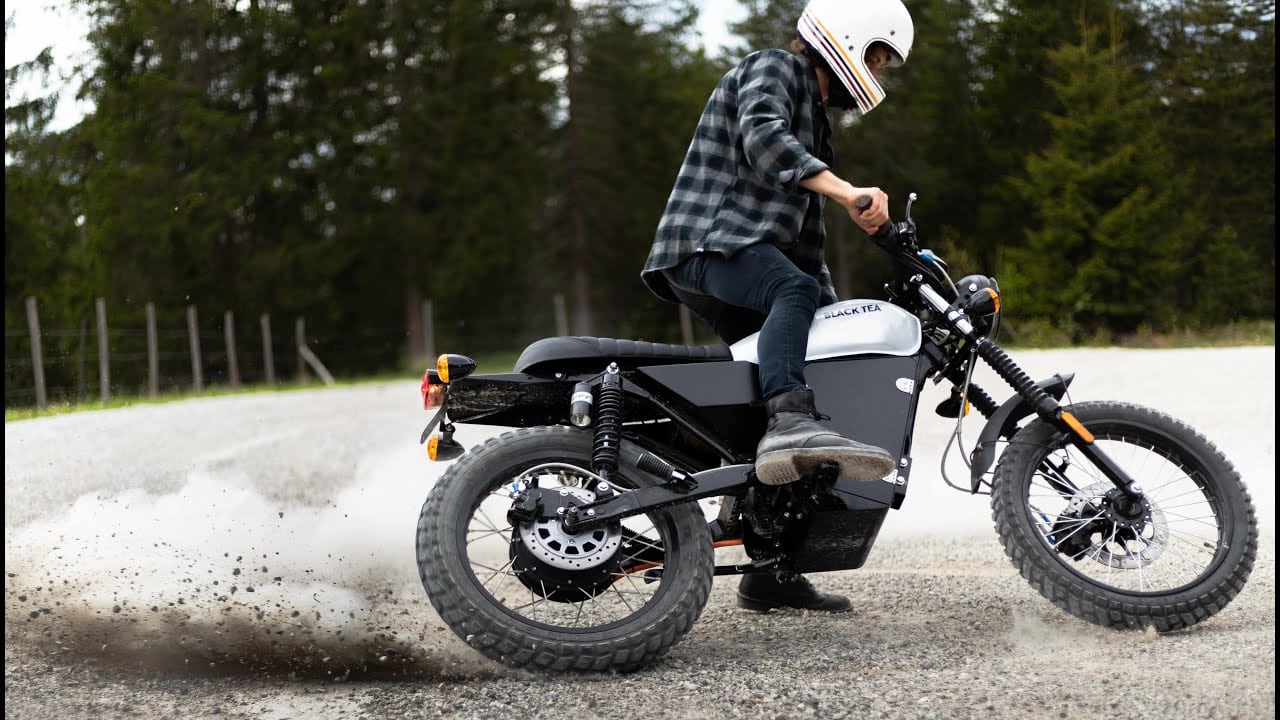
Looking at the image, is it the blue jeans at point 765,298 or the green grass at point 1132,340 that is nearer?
the blue jeans at point 765,298

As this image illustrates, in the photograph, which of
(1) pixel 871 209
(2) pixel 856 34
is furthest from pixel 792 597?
(2) pixel 856 34

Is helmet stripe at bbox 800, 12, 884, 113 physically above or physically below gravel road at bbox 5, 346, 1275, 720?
above

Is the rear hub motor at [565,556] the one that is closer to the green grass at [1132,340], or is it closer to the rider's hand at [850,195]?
the rider's hand at [850,195]

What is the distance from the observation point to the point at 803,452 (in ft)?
11.4

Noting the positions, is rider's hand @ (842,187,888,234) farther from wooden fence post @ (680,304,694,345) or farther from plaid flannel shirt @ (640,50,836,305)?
wooden fence post @ (680,304,694,345)

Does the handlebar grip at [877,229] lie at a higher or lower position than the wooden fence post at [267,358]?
higher

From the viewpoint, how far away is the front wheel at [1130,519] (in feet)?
12.6

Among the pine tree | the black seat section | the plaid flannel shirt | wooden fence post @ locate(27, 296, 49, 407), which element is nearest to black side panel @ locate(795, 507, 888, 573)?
the black seat section

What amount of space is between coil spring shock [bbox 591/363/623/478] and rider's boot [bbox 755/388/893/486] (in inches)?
17.6

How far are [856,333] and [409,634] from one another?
189 cm

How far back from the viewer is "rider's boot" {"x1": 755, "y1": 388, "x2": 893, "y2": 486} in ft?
11.5

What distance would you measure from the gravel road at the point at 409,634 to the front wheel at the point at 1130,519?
5.1 inches

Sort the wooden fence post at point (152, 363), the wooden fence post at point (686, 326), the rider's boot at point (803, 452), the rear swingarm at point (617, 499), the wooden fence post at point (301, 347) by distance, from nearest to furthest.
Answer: the rider's boot at point (803, 452), the rear swingarm at point (617, 499), the wooden fence post at point (152, 363), the wooden fence post at point (301, 347), the wooden fence post at point (686, 326)

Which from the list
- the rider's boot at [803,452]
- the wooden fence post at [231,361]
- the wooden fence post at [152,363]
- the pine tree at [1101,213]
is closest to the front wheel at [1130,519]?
the rider's boot at [803,452]
